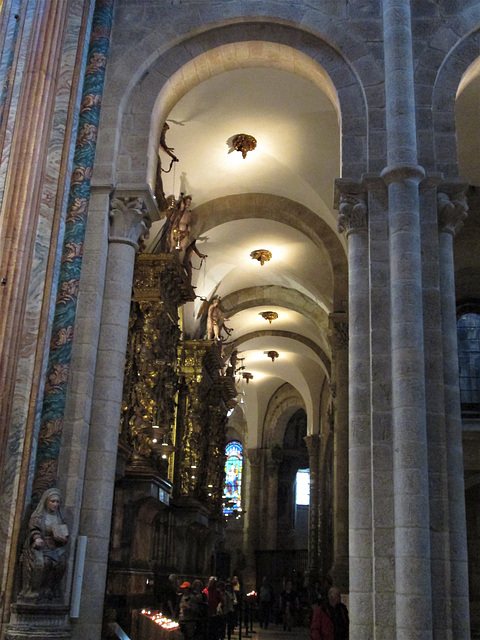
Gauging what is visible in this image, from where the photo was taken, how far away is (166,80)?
10.9m

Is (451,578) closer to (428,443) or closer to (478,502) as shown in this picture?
(428,443)

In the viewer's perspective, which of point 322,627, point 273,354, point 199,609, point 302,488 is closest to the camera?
point 322,627

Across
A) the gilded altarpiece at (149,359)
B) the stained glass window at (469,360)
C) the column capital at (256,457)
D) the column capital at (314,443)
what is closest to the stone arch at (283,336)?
the column capital at (314,443)

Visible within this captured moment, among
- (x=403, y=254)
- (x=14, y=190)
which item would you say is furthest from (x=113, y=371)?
(x=403, y=254)

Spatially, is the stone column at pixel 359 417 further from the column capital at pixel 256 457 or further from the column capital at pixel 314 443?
the column capital at pixel 256 457

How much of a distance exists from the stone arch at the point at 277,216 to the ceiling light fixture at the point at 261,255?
7.47 ft

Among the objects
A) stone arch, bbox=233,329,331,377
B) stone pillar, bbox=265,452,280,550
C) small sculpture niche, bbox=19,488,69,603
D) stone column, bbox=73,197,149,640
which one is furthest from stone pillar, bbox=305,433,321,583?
small sculpture niche, bbox=19,488,69,603

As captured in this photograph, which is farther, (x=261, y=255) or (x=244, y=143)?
(x=261, y=255)

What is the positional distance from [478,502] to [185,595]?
8.04m

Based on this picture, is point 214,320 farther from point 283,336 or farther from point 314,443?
point 314,443

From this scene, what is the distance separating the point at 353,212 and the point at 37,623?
6000 mm

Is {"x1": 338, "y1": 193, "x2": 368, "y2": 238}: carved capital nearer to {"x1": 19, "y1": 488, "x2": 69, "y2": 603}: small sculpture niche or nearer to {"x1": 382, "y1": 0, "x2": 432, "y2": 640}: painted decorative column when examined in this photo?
{"x1": 382, "y1": 0, "x2": 432, "y2": 640}: painted decorative column

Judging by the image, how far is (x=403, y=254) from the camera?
9070 millimetres

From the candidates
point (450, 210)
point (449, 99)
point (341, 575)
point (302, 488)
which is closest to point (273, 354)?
point (302, 488)
